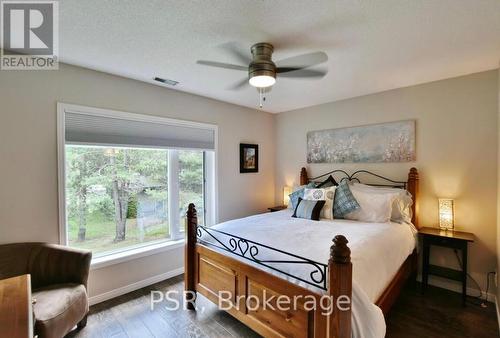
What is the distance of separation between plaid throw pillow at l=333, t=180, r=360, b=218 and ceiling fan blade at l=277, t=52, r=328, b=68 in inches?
→ 71.2

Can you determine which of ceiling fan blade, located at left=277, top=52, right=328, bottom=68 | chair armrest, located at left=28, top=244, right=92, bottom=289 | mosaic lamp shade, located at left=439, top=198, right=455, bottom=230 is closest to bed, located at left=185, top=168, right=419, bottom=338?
mosaic lamp shade, located at left=439, top=198, right=455, bottom=230

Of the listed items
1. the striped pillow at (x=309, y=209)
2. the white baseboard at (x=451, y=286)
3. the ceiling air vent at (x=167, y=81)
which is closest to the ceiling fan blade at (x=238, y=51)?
the ceiling air vent at (x=167, y=81)

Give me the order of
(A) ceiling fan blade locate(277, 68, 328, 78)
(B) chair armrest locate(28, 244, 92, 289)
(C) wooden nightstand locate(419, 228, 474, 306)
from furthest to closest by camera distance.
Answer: (C) wooden nightstand locate(419, 228, 474, 306) < (B) chair armrest locate(28, 244, 92, 289) < (A) ceiling fan blade locate(277, 68, 328, 78)

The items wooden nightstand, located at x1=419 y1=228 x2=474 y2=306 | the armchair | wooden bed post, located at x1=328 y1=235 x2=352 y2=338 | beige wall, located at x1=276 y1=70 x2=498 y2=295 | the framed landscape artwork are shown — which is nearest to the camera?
wooden bed post, located at x1=328 y1=235 x2=352 y2=338

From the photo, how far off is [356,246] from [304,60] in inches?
61.2

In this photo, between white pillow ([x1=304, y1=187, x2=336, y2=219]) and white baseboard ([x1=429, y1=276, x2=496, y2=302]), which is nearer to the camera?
white baseboard ([x1=429, y1=276, x2=496, y2=302])

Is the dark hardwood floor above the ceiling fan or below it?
below

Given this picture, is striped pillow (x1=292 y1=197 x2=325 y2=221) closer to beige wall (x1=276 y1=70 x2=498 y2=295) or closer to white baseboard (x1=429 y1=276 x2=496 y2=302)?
beige wall (x1=276 y1=70 x2=498 y2=295)

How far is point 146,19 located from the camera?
171cm

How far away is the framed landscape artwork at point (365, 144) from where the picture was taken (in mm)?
3209

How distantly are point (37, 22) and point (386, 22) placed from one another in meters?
2.51

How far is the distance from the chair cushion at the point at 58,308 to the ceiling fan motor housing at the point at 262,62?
2.30 m

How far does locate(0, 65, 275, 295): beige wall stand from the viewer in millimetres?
2174

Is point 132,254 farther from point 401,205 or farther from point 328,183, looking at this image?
point 401,205
